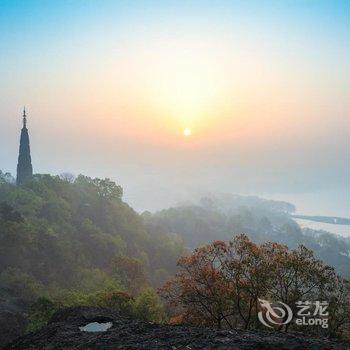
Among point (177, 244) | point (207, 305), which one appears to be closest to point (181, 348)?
point (207, 305)

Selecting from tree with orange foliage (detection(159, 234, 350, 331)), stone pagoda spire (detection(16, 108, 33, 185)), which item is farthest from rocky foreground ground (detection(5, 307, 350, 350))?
stone pagoda spire (detection(16, 108, 33, 185))

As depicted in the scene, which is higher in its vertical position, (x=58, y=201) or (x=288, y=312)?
(x=58, y=201)

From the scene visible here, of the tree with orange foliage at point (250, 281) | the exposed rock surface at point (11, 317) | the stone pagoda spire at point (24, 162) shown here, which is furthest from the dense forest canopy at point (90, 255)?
the stone pagoda spire at point (24, 162)

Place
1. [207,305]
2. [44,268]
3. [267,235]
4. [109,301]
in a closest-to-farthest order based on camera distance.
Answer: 1. [207,305]
2. [109,301]
3. [44,268]
4. [267,235]

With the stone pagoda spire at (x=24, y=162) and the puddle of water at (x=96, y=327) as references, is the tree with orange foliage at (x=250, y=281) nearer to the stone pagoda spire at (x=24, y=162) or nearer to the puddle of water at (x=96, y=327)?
the puddle of water at (x=96, y=327)

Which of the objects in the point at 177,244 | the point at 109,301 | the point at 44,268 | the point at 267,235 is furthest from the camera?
the point at 267,235

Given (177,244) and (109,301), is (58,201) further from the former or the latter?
(109,301)

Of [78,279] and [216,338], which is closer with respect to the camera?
[216,338]

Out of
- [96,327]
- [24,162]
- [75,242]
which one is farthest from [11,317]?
[24,162]
